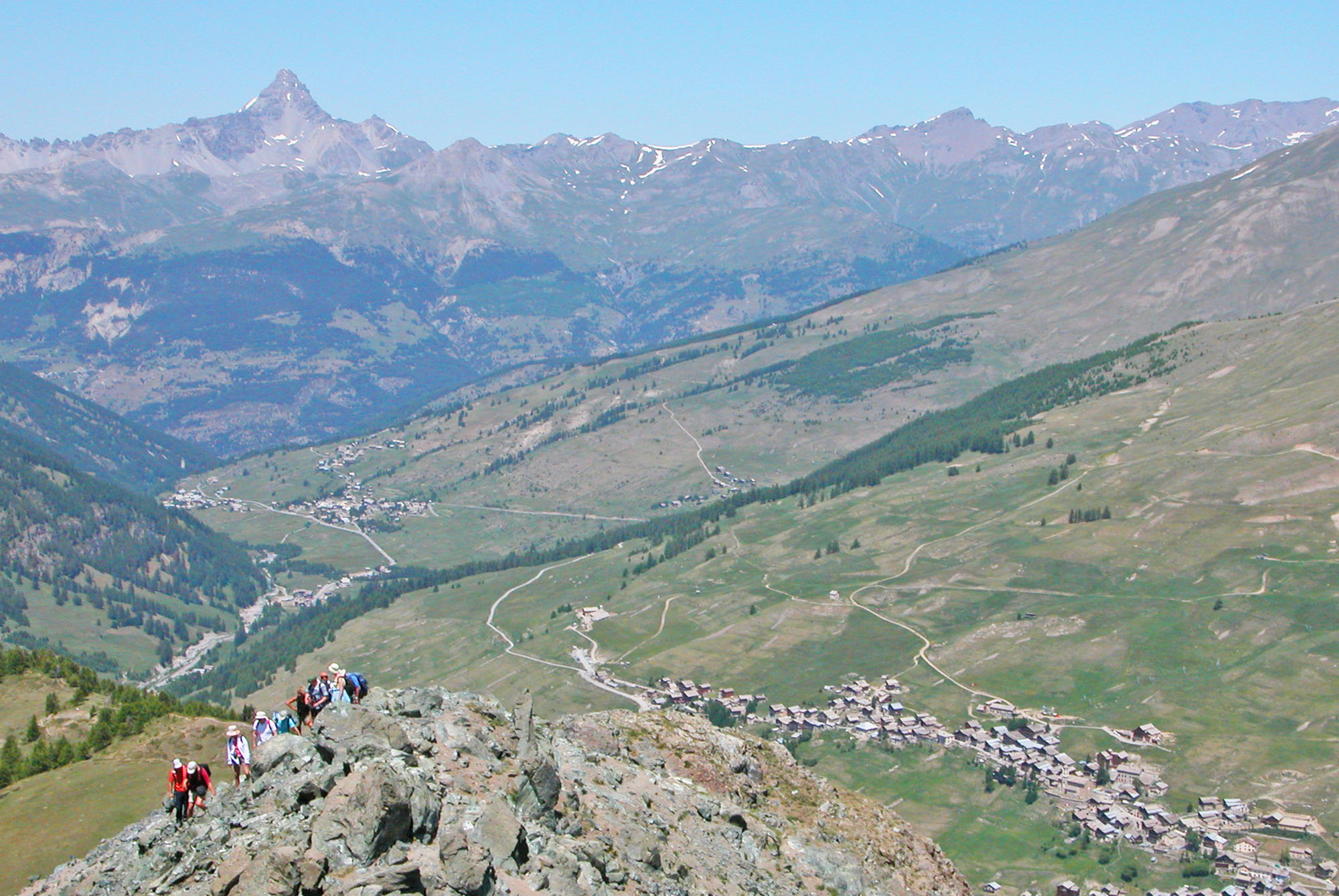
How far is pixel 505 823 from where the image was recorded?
1823 inches

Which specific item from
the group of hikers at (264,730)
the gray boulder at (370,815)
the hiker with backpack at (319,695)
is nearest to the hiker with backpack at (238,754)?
the group of hikers at (264,730)

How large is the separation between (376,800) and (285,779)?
5953 mm

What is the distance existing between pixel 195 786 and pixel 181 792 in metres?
1.08

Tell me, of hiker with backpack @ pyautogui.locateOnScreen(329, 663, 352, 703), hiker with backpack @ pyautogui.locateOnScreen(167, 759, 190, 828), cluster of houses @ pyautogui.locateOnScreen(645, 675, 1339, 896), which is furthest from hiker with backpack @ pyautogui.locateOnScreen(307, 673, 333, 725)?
cluster of houses @ pyautogui.locateOnScreen(645, 675, 1339, 896)

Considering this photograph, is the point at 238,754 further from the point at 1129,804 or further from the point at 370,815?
the point at 1129,804

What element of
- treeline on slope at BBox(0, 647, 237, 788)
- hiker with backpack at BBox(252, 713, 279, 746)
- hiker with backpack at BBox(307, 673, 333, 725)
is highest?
hiker with backpack at BBox(307, 673, 333, 725)

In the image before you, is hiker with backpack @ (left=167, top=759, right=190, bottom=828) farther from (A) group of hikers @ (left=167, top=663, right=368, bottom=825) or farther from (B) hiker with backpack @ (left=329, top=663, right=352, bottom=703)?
(B) hiker with backpack @ (left=329, top=663, right=352, bottom=703)

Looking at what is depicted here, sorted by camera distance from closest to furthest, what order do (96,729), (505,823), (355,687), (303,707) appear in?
(505,823) → (303,707) → (355,687) → (96,729)

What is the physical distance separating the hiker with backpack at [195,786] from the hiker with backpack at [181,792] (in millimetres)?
39

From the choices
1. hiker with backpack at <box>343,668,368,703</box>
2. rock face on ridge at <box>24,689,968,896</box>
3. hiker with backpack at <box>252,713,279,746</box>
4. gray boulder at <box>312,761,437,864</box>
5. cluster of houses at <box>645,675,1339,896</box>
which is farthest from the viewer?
cluster of houses at <box>645,675,1339,896</box>

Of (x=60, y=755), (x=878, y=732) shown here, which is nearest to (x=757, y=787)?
(x=60, y=755)

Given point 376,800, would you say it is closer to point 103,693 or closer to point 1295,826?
point 103,693

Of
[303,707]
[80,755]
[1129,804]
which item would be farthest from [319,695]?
[1129,804]

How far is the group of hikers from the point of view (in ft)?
159
